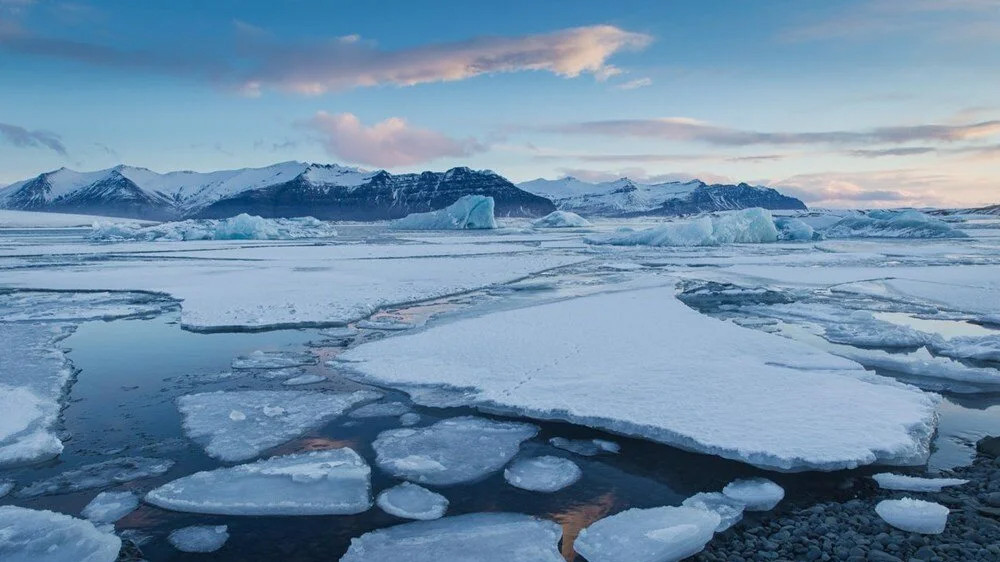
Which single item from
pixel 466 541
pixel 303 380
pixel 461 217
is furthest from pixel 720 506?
pixel 461 217

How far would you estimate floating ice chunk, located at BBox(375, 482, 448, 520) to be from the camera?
153 inches

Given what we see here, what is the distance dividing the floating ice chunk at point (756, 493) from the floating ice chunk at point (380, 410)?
2876 mm

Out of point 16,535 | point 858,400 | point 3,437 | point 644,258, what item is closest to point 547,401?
point 858,400

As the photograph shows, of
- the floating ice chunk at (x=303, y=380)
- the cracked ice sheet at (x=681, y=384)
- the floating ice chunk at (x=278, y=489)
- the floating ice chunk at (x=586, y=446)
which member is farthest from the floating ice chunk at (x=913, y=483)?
the floating ice chunk at (x=303, y=380)

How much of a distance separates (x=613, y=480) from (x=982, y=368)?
208 inches

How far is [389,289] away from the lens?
12961 millimetres

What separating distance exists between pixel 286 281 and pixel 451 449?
34.2 feet

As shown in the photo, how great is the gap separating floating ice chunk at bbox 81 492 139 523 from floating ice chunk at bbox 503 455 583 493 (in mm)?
2428

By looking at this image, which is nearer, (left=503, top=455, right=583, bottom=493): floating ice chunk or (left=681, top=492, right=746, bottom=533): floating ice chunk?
(left=681, top=492, right=746, bottom=533): floating ice chunk

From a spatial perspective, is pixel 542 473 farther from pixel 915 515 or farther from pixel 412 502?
pixel 915 515

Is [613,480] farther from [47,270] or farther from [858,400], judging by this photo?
[47,270]

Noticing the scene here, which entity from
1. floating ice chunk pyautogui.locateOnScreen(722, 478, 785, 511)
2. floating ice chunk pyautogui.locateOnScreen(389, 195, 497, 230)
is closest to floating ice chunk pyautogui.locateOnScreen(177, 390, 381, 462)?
floating ice chunk pyautogui.locateOnScreen(722, 478, 785, 511)

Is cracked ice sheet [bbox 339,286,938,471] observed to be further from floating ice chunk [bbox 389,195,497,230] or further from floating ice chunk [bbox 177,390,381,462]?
floating ice chunk [bbox 389,195,497,230]

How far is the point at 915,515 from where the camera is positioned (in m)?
3.68
